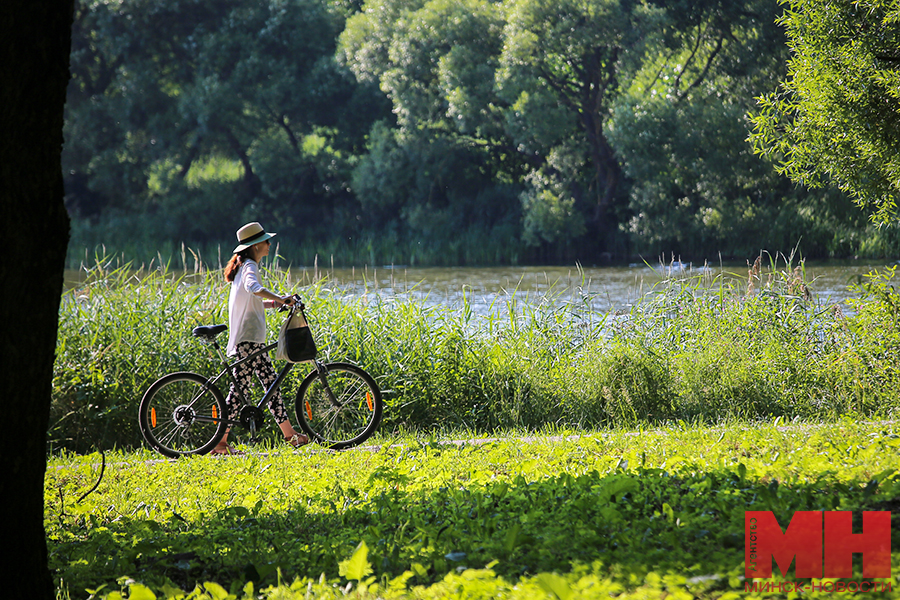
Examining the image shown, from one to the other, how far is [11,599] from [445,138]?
29316mm

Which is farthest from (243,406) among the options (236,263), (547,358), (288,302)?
(547,358)

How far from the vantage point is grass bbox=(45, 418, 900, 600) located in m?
3.24

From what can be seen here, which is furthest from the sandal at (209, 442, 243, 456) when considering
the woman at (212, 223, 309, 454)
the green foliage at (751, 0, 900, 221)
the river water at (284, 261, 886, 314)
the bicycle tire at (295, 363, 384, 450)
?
the river water at (284, 261, 886, 314)

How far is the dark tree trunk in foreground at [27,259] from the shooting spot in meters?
3.13

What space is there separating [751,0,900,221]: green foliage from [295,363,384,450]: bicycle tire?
4.58m

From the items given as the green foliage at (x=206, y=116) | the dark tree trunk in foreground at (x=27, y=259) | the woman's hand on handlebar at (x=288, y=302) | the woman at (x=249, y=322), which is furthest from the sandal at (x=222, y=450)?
the green foliage at (x=206, y=116)

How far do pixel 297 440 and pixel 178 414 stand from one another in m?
0.95

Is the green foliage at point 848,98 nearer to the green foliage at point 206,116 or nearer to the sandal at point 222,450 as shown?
the sandal at point 222,450

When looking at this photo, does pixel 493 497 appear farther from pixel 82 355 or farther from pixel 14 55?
pixel 82 355

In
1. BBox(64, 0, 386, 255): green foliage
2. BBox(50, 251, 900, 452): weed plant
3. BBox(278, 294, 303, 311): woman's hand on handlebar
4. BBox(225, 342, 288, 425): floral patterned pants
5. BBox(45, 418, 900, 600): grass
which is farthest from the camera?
BBox(64, 0, 386, 255): green foliage

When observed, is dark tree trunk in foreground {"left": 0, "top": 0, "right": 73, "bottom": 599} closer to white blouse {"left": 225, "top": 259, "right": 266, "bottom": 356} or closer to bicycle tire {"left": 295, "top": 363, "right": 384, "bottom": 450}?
white blouse {"left": 225, "top": 259, "right": 266, "bottom": 356}

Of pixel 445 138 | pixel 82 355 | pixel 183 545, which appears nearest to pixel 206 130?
pixel 445 138

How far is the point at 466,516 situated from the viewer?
13.2 ft

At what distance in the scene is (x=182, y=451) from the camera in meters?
6.70
